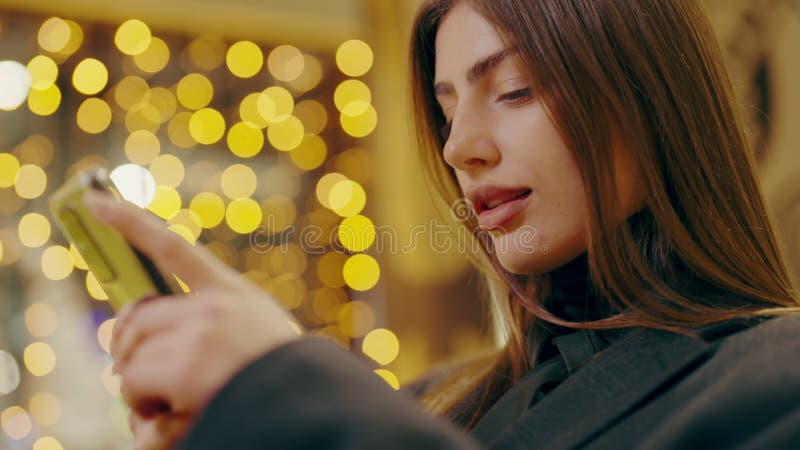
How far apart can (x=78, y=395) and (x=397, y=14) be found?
4.46 ft

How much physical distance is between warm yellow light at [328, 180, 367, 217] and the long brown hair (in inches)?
58.6

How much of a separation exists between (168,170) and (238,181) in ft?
0.62

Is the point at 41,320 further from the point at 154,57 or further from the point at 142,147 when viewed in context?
the point at 154,57

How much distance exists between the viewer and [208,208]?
1965 mm

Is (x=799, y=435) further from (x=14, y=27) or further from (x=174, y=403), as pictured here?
(x=14, y=27)

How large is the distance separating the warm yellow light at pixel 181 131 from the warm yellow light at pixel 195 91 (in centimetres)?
3

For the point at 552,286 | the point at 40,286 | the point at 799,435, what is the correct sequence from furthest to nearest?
the point at 40,286 → the point at 552,286 → the point at 799,435

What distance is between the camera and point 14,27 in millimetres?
1773

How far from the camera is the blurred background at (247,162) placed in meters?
1.74

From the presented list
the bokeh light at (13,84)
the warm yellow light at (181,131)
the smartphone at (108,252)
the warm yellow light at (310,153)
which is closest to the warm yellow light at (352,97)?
the warm yellow light at (310,153)

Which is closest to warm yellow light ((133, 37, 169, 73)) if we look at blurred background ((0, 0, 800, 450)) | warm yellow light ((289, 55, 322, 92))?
blurred background ((0, 0, 800, 450))

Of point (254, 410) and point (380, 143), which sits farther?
point (380, 143)

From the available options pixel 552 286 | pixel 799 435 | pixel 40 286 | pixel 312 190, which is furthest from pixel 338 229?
pixel 799 435

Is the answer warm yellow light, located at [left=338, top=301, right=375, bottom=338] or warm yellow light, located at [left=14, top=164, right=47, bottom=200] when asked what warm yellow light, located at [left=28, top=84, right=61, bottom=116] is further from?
warm yellow light, located at [left=338, top=301, right=375, bottom=338]
